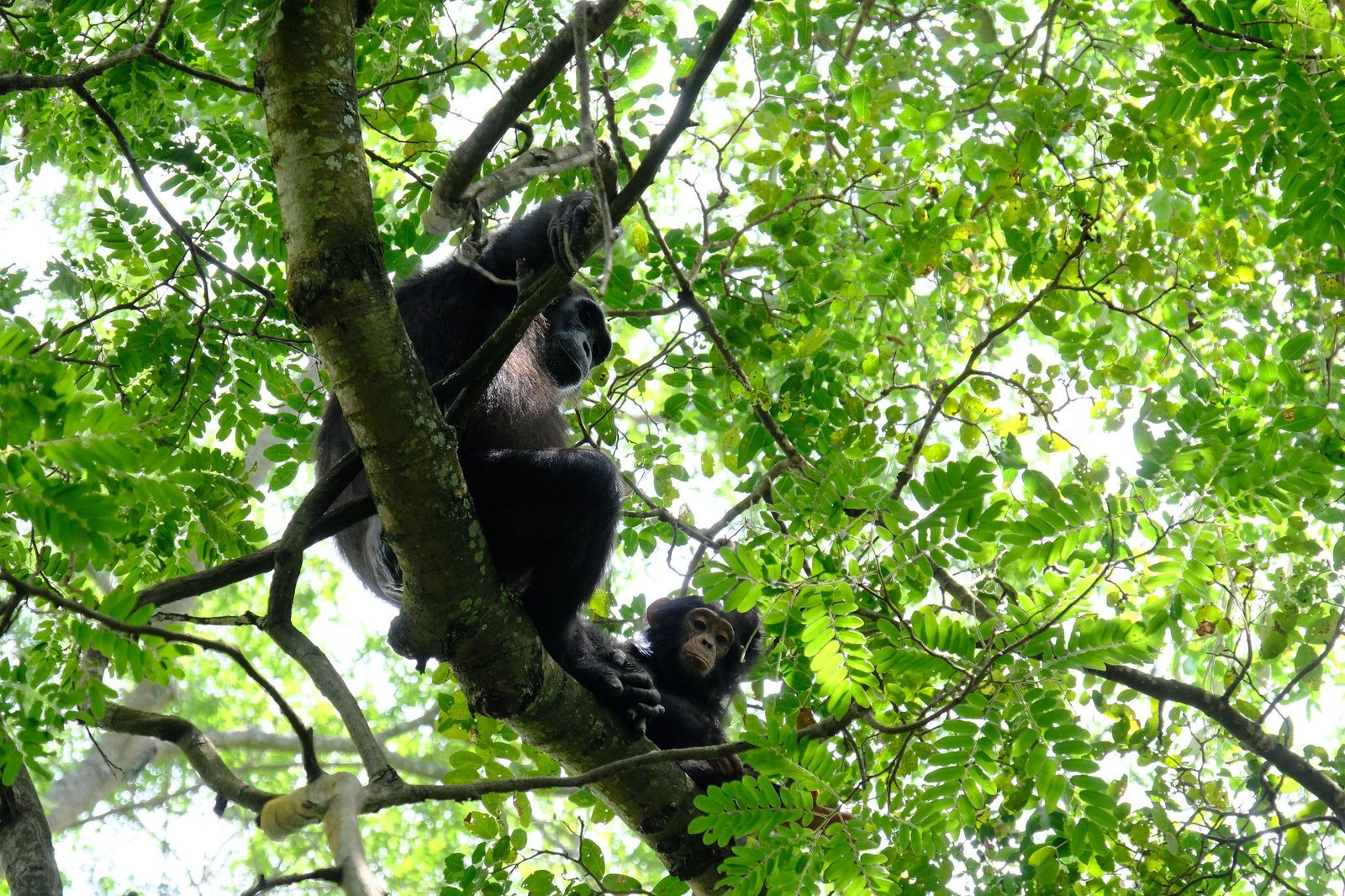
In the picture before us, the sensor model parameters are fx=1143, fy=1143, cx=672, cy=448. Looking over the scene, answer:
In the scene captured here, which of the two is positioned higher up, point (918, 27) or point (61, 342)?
point (918, 27)

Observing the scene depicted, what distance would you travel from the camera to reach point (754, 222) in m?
4.82

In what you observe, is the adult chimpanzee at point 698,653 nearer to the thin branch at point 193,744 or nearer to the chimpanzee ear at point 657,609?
the chimpanzee ear at point 657,609

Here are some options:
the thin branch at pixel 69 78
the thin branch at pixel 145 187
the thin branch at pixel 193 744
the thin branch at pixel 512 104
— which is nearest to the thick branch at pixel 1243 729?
the thin branch at pixel 512 104

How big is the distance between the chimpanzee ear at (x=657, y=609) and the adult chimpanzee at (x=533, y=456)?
0.99m

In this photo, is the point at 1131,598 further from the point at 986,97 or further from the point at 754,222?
the point at 986,97

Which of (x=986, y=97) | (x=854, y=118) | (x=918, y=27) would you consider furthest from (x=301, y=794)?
(x=918, y=27)

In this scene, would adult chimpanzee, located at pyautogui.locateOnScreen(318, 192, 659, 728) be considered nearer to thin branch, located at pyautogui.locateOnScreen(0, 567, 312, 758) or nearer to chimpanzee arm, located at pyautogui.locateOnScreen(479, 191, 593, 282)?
chimpanzee arm, located at pyautogui.locateOnScreen(479, 191, 593, 282)

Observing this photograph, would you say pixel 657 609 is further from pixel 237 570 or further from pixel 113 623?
pixel 113 623

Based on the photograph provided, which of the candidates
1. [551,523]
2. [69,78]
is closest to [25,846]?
[551,523]

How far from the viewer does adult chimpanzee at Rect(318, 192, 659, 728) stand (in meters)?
4.27

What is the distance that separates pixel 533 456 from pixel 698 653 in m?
2.02

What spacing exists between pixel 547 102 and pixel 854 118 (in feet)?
4.74

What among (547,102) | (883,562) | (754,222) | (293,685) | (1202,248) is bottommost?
(883,562)

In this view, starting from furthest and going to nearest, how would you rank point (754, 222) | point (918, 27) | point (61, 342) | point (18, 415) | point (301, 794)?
1. point (918, 27)
2. point (754, 222)
3. point (61, 342)
4. point (301, 794)
5. point (18, 415)
